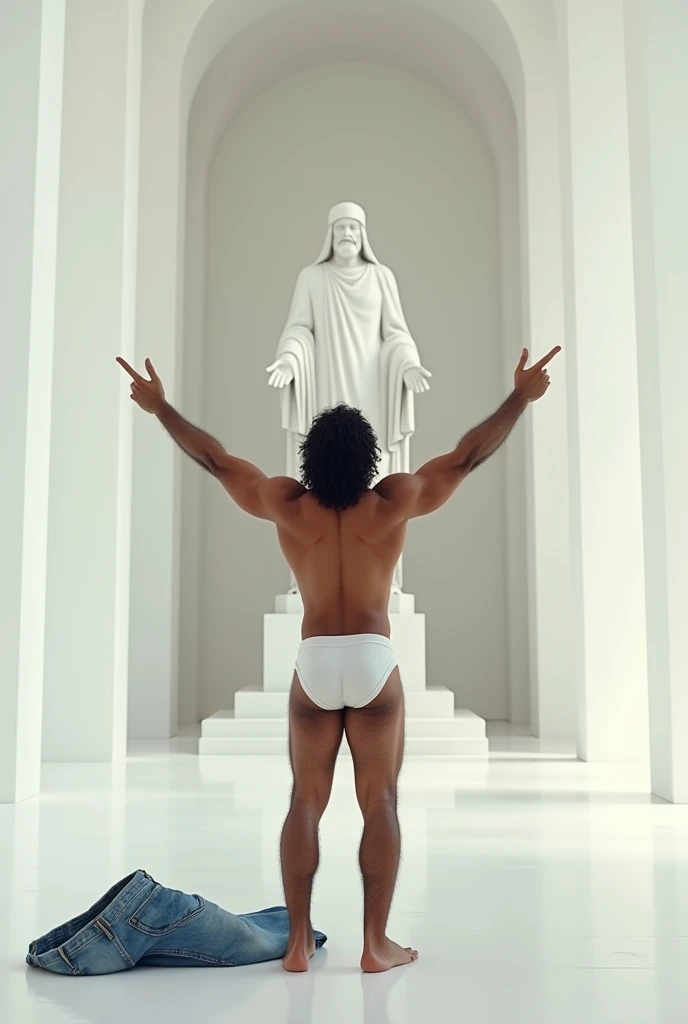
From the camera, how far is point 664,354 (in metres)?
7.36

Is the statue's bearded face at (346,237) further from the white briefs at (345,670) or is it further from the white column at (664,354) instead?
the white briefs at (345,670)

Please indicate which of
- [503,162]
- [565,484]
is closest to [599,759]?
[565,484]

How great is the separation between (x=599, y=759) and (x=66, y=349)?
18.8 feet

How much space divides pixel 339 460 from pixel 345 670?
0.66m

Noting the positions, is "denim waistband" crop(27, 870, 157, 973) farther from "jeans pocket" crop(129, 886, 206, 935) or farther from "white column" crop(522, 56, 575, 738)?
"white column" crop(522, 56, 575, 738)

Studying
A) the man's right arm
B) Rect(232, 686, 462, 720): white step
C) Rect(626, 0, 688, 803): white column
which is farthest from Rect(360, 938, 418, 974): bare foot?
Rect(232, 686, 462, 720): white step

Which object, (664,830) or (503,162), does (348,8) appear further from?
(664,830)

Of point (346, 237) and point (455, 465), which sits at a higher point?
point (346, 237)

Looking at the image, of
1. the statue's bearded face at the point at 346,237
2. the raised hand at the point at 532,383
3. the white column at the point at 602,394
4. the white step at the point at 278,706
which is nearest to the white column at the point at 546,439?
the white column at the point at 602,394

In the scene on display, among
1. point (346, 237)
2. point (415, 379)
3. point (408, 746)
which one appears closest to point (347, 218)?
point (346, 237)

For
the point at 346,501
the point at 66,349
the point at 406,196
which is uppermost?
the point at 406,196

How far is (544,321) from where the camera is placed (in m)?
12.1

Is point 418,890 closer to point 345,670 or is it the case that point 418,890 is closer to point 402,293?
point 345,670

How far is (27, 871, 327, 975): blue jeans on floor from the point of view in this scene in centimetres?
342
